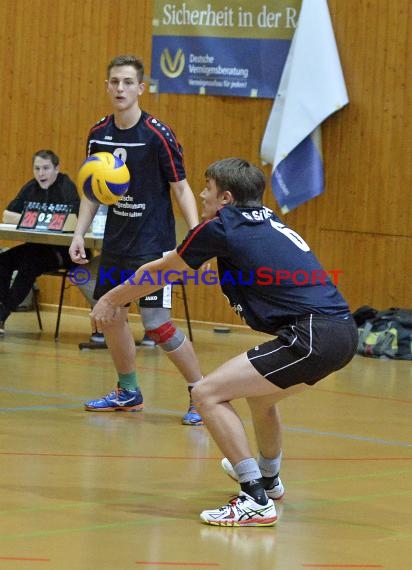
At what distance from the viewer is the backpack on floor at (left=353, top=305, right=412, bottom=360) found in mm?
10094

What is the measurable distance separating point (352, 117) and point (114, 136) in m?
4.49

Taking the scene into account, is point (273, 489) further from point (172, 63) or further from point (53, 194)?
point (172, 63)

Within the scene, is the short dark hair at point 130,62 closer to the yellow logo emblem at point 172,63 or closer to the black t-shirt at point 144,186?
the black t-shirt at point 144,186

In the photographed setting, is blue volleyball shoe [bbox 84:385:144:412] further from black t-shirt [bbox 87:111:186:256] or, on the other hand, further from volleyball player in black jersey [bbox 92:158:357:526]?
volleyball player in black jersey [bbox 92:158:357:526]

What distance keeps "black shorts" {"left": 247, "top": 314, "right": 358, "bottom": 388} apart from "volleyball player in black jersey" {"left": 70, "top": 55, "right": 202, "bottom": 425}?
7.24 ft

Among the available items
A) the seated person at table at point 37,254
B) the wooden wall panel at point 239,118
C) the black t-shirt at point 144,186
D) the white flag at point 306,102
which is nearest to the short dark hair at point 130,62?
the black t-shirt at point 144,186

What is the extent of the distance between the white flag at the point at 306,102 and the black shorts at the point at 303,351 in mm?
6568

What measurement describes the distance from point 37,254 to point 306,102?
2.85 m

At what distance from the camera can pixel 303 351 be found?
4.63 m

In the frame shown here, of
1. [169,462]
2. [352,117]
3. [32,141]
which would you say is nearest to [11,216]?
[32,141]

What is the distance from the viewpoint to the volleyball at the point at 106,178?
686 cm

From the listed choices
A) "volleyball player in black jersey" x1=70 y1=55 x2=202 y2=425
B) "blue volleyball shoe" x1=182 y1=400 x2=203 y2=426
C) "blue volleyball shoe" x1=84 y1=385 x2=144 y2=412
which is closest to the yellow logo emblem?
"volleyball player in black jersey" x1=70 y1=55 x2=202 y2=425

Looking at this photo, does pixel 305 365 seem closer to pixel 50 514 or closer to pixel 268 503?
pixel 268 503

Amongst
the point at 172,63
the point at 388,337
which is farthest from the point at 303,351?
the point at 172,63
